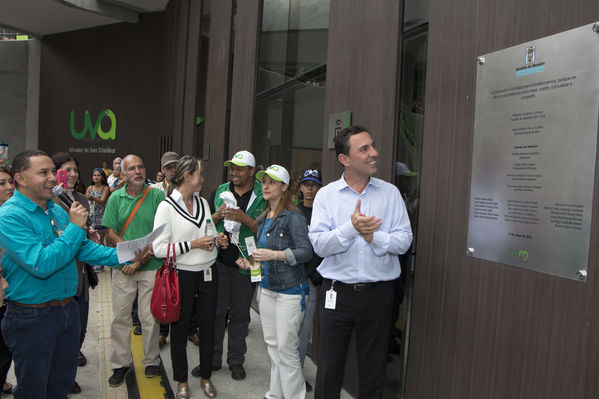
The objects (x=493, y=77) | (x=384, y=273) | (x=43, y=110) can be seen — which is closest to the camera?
(x=493, y=77)

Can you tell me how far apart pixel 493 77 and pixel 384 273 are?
1.29m

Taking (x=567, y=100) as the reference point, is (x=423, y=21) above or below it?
above

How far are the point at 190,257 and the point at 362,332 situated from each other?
155cm

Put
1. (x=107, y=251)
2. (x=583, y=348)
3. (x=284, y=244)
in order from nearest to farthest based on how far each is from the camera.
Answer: (x=583, y=348) → (x=107, y=251) → (x=284, y=244)

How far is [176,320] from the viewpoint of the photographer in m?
3.48

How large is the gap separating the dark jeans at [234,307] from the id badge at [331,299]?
5.20ft

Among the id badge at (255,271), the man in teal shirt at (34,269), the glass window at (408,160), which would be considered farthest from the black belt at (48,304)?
the glass window at (408,160)

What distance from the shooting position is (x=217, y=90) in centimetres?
830

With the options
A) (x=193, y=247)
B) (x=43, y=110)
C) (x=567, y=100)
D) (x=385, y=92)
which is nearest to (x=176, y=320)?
(x=193, y=247)

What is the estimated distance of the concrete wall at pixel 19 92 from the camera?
1944 centimetres

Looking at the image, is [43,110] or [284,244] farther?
[43,110]

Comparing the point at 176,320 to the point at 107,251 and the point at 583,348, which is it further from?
the point at 583,348

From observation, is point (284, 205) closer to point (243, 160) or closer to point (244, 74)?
point (243, 160)

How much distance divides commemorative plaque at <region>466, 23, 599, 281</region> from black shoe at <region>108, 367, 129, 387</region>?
3.36 metres
